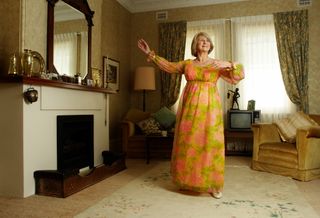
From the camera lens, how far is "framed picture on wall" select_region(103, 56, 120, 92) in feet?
15.7

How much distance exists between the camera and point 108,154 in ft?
12.7

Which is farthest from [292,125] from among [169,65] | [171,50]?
[171,50]

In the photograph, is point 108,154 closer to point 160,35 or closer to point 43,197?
point 43,197

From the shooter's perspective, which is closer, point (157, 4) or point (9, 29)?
point (9, 29)

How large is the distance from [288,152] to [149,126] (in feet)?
7.32

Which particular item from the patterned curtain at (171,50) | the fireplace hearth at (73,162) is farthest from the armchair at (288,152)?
the patterned curtain at (171,50)

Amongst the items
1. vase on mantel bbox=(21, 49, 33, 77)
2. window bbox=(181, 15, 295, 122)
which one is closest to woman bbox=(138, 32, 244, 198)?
vase on mantel bbox=(21, 49, 33, 77)

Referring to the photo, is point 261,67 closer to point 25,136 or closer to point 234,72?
point 234,72

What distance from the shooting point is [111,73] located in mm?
5004

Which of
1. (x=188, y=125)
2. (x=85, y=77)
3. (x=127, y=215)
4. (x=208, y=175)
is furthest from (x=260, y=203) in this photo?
(x=85, y=77)

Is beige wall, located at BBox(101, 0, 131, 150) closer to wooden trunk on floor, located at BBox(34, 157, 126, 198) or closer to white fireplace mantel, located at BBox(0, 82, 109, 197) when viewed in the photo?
→ white fireplace mantel, located at BBox(0, 82, 109, 197)

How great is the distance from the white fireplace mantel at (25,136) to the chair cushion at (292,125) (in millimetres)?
3026

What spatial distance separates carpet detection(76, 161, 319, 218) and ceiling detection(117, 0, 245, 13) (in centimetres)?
369

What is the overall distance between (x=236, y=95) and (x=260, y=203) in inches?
114
